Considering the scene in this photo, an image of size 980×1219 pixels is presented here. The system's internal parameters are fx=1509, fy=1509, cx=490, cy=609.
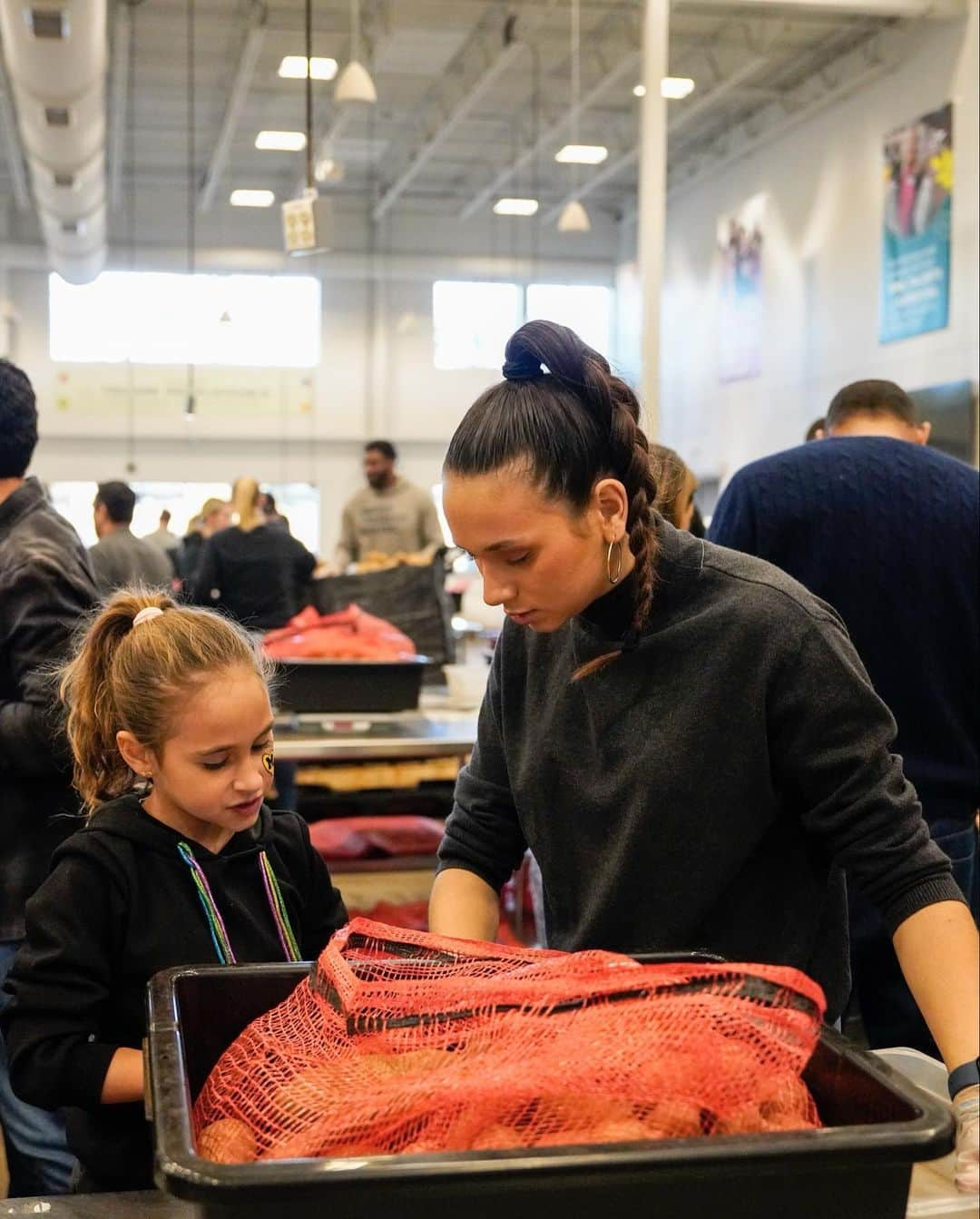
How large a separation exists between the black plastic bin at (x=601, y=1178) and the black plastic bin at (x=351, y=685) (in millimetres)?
2921

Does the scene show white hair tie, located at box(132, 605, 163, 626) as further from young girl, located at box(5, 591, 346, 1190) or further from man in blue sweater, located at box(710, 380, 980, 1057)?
man in blue sweater, located at box(710, 380, 980, 1057)

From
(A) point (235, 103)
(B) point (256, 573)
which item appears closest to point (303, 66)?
(A) point (235, 103)

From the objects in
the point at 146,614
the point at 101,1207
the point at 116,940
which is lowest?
the point at 101,1207

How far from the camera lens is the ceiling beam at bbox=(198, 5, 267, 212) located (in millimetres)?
9859

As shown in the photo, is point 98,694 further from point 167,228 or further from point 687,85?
point 167,228

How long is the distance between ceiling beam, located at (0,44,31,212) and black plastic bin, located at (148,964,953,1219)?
1040cm

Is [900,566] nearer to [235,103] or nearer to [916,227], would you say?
[916,227]

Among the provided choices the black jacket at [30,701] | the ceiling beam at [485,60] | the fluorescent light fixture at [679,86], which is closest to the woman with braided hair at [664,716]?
the black jacket at [30,701]

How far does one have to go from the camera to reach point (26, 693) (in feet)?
6.95

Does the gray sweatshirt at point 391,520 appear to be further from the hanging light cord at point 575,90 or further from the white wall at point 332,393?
the white wall at point 332,393

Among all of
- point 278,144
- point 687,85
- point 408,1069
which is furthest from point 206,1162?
point 278,144

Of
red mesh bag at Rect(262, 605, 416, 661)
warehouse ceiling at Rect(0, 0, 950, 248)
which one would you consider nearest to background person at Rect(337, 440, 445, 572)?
warehouse ceiling at Rect(0, 0, 950, 248)

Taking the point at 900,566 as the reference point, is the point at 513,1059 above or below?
below

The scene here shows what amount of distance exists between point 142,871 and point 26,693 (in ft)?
2.35
